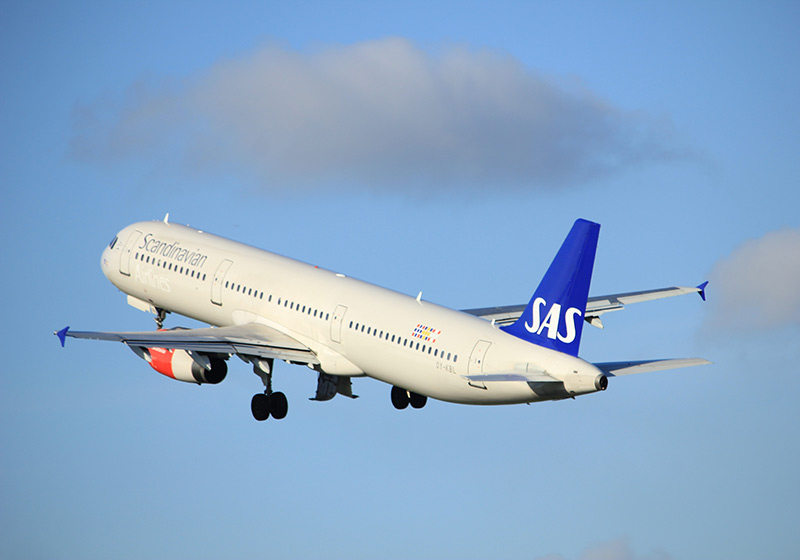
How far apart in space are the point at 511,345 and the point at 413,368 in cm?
461

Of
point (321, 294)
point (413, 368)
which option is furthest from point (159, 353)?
point (413, 368)

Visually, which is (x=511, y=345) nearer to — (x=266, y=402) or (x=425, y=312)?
(x=425, y=312)

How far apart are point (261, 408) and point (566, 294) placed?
51.7 ft

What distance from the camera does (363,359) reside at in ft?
178

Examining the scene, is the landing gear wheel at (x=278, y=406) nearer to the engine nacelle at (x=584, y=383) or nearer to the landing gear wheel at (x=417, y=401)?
the landing gear wheel at (x=417, y=401)

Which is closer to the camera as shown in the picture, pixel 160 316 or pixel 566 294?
pixel 566 294

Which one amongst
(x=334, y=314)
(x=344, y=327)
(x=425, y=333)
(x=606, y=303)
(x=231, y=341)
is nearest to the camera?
(x=425, y=333)

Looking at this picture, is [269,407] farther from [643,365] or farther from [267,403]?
[643,365]

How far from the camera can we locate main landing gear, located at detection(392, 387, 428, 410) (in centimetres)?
6138

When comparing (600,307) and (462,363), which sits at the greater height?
(600,307)

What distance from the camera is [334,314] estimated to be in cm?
5541

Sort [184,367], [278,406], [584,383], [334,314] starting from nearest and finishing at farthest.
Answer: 1. [584,383]
2. [334,314]
3. [278,406]
4. [184,367]

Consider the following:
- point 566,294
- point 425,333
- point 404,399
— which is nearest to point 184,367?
point 404,399

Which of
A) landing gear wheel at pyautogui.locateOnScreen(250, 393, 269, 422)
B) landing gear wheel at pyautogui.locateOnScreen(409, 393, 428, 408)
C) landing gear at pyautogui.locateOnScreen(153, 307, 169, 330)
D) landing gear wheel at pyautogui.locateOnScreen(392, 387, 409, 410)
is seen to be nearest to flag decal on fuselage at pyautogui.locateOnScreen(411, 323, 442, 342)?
landing gear wheel at pyautogui.locateOnScreen(250, 393, 269, 422)
